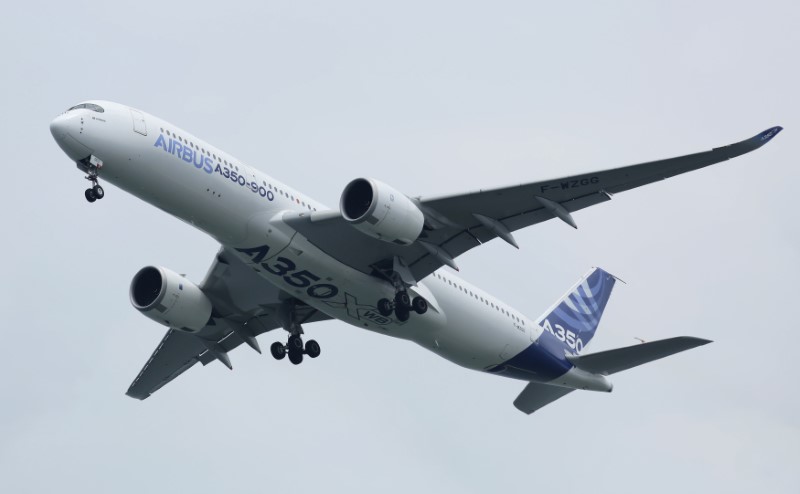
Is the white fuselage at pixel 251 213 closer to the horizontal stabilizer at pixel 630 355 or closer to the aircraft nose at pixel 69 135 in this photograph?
the aircraft nose at pixel 69 135

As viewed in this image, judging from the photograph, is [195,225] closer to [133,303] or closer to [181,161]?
[181,161]

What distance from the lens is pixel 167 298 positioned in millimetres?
39344

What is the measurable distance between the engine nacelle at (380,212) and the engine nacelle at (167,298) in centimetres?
801

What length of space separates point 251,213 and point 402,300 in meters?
5.03

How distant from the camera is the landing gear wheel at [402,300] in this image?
36781 mm

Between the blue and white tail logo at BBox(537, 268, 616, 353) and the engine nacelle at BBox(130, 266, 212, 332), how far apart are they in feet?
37.5

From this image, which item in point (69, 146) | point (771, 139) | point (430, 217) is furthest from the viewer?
point (430, 217)

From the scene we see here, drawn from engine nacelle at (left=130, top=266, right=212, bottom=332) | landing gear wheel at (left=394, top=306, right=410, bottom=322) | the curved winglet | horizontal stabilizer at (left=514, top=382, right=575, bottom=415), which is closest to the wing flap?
engine nacelle at (left=130, top=266, right=212, bottom=332)

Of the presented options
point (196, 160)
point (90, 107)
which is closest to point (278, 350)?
point (196, 160)

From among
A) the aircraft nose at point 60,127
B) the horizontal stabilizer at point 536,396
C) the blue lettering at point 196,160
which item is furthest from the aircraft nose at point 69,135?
the horizontal stabilizer at point 536,396

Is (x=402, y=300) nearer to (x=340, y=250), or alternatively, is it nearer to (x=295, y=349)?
(x=340, y=250)

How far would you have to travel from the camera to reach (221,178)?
34.5 metres

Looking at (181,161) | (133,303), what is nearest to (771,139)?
(181,161)

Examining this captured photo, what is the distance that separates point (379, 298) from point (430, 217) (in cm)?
321
